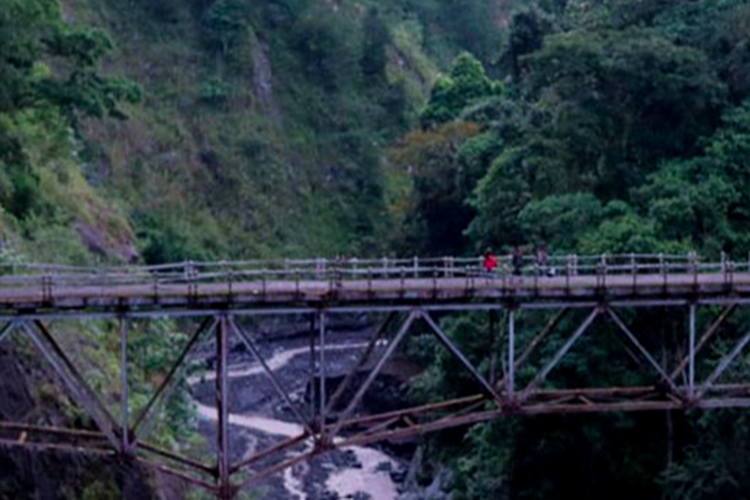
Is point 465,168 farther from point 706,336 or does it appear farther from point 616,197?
point 706,336

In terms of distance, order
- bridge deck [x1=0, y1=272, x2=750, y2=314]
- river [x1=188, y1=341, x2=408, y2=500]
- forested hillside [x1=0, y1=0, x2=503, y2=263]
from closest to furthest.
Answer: bridge deck [x1=0, y1=272, x2=750, y2=314], river [x1=188, y1=341, x2=408, y2=500], forested hillside [x1=0, y1=0, x2=503, y2=263]

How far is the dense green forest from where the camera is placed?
38.0 metres

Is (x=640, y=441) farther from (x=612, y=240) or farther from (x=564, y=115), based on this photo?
(x=564, y=115)

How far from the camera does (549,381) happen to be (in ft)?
123

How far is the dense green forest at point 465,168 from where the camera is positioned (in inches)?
1495

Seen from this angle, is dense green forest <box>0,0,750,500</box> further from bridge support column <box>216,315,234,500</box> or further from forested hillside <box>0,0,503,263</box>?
bridge support column <box>216,315,234,500</box>

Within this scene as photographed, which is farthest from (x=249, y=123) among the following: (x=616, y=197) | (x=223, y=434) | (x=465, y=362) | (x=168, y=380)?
(x=223, y=434)

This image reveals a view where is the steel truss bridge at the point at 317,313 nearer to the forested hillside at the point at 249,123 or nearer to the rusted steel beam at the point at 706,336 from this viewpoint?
the rusted steel beam at the point at 706,336

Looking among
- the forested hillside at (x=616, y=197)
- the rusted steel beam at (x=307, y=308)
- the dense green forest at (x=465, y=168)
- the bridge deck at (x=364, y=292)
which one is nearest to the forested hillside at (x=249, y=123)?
the dense green forest at (x=465, y=168)

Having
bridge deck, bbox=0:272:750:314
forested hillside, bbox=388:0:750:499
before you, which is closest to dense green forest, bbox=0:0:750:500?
forested hillside, bbox=388:0:750:499

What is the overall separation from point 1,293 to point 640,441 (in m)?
18.6

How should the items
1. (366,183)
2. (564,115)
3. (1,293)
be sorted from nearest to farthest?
(1,293), (564,115), (366,183)

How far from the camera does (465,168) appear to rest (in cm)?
5581

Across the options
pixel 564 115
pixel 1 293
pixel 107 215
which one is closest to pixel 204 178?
pixel 107 215
